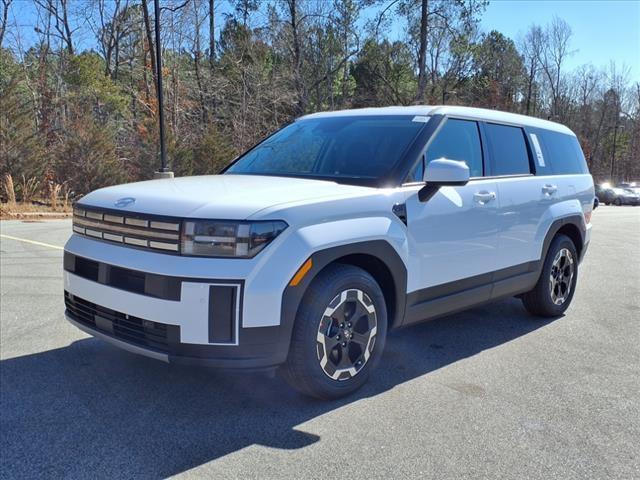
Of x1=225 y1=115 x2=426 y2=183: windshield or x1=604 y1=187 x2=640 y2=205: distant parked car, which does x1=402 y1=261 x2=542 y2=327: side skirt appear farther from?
x1=604 y1=187 x2=640 y2=205: distant parked car

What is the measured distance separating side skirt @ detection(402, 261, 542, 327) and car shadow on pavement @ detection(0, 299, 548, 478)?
447 mm

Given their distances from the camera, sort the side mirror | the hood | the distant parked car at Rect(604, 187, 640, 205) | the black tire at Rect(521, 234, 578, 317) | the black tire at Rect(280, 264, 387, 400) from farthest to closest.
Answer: the distant parked car at Rect(604, 187, 640, 205)
the black tire at Rect(521, 234, 578, 317)
the side mirror
the black tire at Rect(280, 264, 387, 400)
the hood

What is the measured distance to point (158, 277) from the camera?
119 inches

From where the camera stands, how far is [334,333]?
11.4 ft

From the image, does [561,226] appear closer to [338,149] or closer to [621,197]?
[338,149]

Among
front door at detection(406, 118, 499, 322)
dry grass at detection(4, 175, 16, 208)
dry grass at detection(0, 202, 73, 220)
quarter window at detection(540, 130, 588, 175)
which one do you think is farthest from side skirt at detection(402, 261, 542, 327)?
dry grass at detection(4, 175, 16, 208)

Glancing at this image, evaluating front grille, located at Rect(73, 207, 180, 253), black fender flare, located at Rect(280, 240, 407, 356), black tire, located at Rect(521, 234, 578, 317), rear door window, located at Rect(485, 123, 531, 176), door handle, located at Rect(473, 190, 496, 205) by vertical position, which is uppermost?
rear door window, located at Rect(485, 123, 531, 176)

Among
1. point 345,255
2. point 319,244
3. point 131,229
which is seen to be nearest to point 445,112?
point 345,255

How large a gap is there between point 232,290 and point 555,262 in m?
3.76

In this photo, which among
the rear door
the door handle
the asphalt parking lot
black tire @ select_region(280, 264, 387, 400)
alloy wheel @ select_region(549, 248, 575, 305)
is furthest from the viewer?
alloy wheel @ select_region(549, 248, 575, 305)

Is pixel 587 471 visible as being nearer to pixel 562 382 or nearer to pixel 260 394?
pixel 562 382

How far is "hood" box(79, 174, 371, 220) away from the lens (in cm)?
307

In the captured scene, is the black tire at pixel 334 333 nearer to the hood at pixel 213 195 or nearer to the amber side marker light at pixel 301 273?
the amber side marker light at pixel 301 273

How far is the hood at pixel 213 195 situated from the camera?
3.07m
